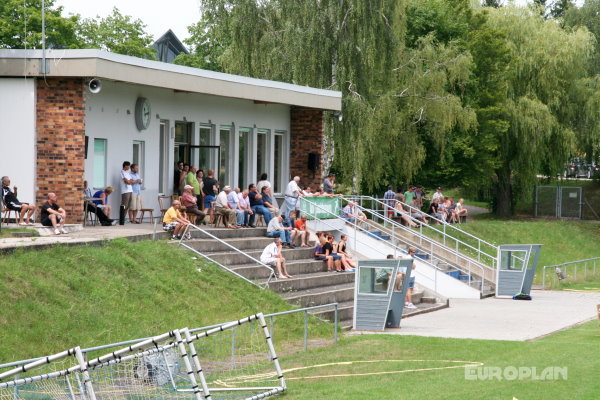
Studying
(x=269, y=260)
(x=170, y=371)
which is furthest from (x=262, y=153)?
(x=170, y=371)

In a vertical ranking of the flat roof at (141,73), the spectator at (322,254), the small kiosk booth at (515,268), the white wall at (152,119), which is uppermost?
the flat roof at (141,73)

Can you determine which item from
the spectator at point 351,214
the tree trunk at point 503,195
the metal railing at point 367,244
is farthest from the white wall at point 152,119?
the tree trunk at point 503,195

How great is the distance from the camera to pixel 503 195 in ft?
182

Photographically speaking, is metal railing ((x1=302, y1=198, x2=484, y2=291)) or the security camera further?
metal railing ((x1=302, y1=198, x2=484, y2=291))

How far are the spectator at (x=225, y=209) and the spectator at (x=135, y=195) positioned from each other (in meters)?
2.01

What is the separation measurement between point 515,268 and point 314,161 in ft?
24.9

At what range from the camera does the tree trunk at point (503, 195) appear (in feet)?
179

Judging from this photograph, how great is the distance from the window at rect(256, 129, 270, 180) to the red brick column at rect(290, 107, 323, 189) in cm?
136

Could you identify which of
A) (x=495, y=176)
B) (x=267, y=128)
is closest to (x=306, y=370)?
(x=267, y=128)

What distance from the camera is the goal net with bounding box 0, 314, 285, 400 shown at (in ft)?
37.6

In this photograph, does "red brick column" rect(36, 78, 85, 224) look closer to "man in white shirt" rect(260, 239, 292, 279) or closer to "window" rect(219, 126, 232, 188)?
"man in white shirt" rect(260, 239, 292, 279)

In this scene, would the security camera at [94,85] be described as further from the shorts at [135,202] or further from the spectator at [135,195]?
the shorts at [135,202]

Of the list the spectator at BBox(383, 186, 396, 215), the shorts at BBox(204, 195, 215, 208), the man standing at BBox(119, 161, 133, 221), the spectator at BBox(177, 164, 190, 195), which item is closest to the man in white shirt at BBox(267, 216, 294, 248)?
the shorts at BBox(204, 195, 215, 208)

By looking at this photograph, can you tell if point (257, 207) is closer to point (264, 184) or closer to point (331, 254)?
point (264, 184)
